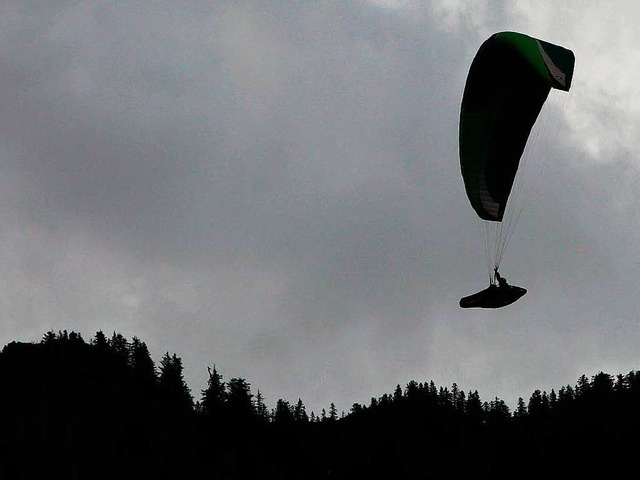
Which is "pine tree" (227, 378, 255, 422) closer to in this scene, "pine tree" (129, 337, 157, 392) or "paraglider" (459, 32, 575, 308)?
"pine tree" (129, 337, 157, 392)

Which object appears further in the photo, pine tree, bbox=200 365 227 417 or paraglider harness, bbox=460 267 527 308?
pine tree, bbox=200 365 227 417

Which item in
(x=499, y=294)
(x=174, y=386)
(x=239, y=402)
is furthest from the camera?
(x=174, y=386)

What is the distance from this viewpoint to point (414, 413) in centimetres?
19400

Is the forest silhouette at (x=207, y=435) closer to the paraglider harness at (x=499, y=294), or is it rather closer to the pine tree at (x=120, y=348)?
the pine tree at (x=120, y=348)

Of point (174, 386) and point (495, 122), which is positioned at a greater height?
point (174, 386)

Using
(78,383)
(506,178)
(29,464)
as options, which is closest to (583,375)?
(78,383)

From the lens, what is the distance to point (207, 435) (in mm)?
135500

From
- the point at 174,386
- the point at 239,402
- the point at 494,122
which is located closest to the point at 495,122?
the point at 494,122

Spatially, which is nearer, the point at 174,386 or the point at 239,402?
the point at 239,402

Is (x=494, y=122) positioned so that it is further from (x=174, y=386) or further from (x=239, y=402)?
(x=174, y=386)

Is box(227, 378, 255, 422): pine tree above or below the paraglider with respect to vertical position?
above

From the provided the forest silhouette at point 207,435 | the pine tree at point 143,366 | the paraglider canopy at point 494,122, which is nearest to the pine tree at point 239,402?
the forest silhouette at point 207,435

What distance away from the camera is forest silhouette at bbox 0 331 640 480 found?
115 m

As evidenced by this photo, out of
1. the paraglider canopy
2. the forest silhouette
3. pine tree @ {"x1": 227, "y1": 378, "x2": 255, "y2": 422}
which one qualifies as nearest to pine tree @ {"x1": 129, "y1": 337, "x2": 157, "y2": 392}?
the forest silhouette
